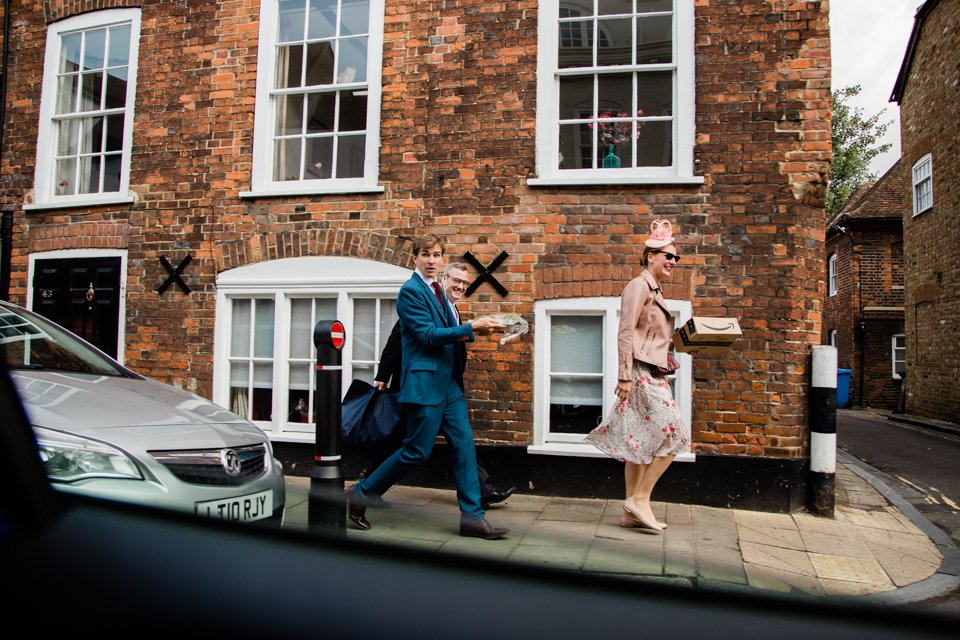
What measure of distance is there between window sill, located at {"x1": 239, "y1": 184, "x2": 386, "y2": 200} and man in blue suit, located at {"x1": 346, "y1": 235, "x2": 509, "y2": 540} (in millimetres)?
2232

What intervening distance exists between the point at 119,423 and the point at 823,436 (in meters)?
5.28

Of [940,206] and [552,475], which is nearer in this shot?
[552,475]

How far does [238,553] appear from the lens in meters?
0.74

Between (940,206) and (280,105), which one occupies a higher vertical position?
(940,206)

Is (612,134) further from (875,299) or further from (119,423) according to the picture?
(875,299)

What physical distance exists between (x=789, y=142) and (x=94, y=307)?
726 cm

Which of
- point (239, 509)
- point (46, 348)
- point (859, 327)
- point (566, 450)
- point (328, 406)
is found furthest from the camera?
point (859, 327)

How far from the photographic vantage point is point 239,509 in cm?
113

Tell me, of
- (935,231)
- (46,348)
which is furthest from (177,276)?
(935,231)

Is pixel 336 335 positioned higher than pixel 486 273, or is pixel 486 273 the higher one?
pixel 486 273

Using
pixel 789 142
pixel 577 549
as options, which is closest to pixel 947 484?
pixel 789 142

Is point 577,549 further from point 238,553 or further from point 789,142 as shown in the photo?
point 789,142

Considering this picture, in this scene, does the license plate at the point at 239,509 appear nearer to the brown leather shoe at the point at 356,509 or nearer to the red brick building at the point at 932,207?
the brown leather shoe at the point at 356,509

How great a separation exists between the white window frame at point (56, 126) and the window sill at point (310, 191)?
1.51 metres
